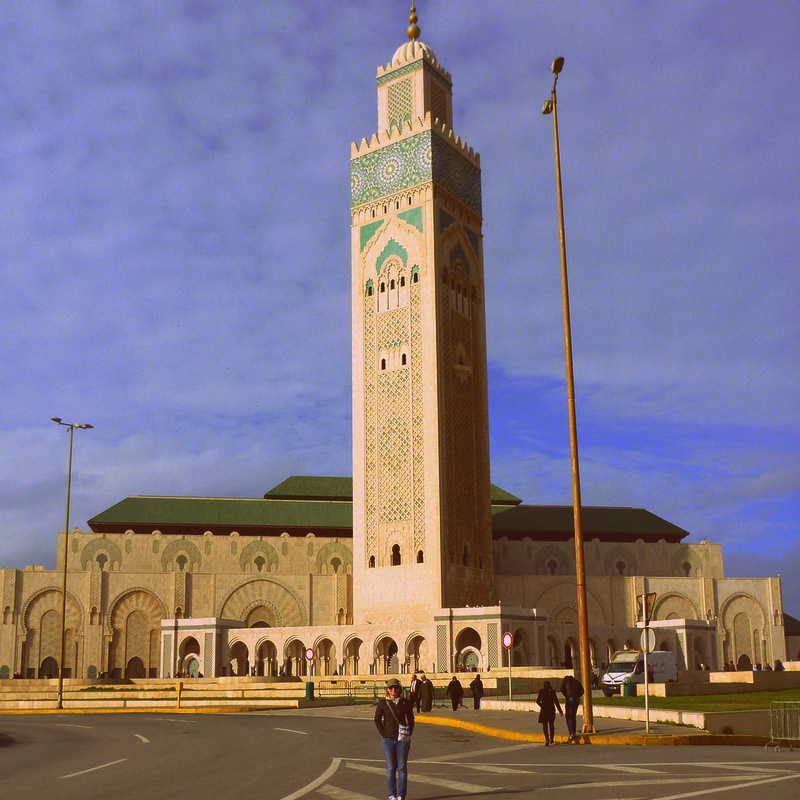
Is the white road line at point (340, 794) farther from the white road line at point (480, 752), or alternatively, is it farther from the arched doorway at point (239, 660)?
the arched doorway at point (239, 660)

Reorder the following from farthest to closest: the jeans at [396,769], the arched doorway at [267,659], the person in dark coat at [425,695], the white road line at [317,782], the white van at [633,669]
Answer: the arched doorway at [267,659] → the white van at [633,669] → the person in dark coat at [425,695] → the white road line at [317,782] → the jeans at [396,769]

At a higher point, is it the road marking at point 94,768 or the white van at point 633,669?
the white van at point 633,669

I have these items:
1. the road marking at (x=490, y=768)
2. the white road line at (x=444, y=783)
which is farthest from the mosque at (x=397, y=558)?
the white road line at (x=444, y=783)

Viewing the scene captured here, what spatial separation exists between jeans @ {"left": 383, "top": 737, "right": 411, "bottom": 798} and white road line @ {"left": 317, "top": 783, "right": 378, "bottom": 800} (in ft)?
1.38

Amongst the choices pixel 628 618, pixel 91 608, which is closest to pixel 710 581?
pixel 628 618

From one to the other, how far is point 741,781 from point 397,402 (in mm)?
45967

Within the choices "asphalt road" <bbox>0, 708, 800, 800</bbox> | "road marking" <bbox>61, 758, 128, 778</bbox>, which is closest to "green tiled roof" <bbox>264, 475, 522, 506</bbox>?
"asphalt road" <bbox>0, 708, 800, 800</bbox>

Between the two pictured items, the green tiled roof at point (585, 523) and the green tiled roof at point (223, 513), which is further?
the green tiled roof at point (585, 523)

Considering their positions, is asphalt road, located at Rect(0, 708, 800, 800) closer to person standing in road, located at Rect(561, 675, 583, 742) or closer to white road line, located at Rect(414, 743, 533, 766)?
white road line, located at Rect(414, 743, 533, 766)

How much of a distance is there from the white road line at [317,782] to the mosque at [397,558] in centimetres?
3653

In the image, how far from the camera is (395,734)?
11.3 meters

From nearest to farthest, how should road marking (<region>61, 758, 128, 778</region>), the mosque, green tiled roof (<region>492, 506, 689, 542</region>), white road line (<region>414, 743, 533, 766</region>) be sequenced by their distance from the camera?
road marking (<region>61, 758, 128, 778</region>) → white road line (<region>414, 743, 533, 766</region>) → the mosque → green tiled roof (<region>492, 506, 689, 542</region>)

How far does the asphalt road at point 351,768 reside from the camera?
11.6 meters

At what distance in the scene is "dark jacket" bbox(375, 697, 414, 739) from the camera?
1138cm
